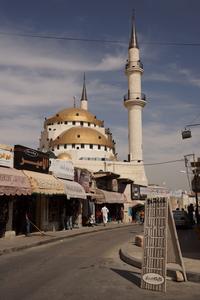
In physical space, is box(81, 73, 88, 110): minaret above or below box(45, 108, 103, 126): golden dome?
above

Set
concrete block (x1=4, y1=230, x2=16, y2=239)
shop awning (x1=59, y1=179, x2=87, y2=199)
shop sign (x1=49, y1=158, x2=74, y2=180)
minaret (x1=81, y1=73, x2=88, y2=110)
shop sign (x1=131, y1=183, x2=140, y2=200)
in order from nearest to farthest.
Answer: concrete block (x1=4, y1=230, x2=16, y2=239), shop awning (x1=59, y1=179, x2=87, y2=199), shop sign (x1=49, y1=158, x2=74, y2=180), shop sign (x1=131, y1=183, x2=140, y2=200), minaret (x1=81, y1=73, x2=88, y2=110)

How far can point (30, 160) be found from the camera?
2159 centimetres

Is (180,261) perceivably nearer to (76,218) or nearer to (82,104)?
(76,218)

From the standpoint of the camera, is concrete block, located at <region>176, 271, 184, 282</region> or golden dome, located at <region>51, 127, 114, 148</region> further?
golden dome, located at <region>51, 127, 114, 148</region>

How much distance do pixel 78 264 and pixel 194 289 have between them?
395 cm

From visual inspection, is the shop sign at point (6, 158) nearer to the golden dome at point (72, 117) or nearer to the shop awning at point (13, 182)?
the shop awning at point (13, 182)

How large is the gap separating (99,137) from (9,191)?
53.4 meters

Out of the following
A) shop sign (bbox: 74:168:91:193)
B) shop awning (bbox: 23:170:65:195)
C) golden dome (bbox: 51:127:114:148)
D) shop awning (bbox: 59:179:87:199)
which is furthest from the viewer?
golden dome (bbox: 51:127:114:148)

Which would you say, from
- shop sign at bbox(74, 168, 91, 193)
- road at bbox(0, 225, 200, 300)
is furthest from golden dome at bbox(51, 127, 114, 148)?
road at bbox(0, 225, 200, 300)

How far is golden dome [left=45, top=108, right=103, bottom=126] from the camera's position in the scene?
7838 centimetres

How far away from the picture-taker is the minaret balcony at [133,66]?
5800cm

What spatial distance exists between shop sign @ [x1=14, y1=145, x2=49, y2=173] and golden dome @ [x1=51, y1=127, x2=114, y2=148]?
44650 millimetres

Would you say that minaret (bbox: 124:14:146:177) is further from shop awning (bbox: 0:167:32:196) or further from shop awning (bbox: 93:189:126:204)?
shop awning (bbox: 0:167:32:196)

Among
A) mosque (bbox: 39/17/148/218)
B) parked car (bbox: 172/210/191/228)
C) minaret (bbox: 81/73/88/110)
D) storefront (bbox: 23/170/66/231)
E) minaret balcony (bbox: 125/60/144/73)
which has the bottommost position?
parked car (bbox: 172/210/191/228)
